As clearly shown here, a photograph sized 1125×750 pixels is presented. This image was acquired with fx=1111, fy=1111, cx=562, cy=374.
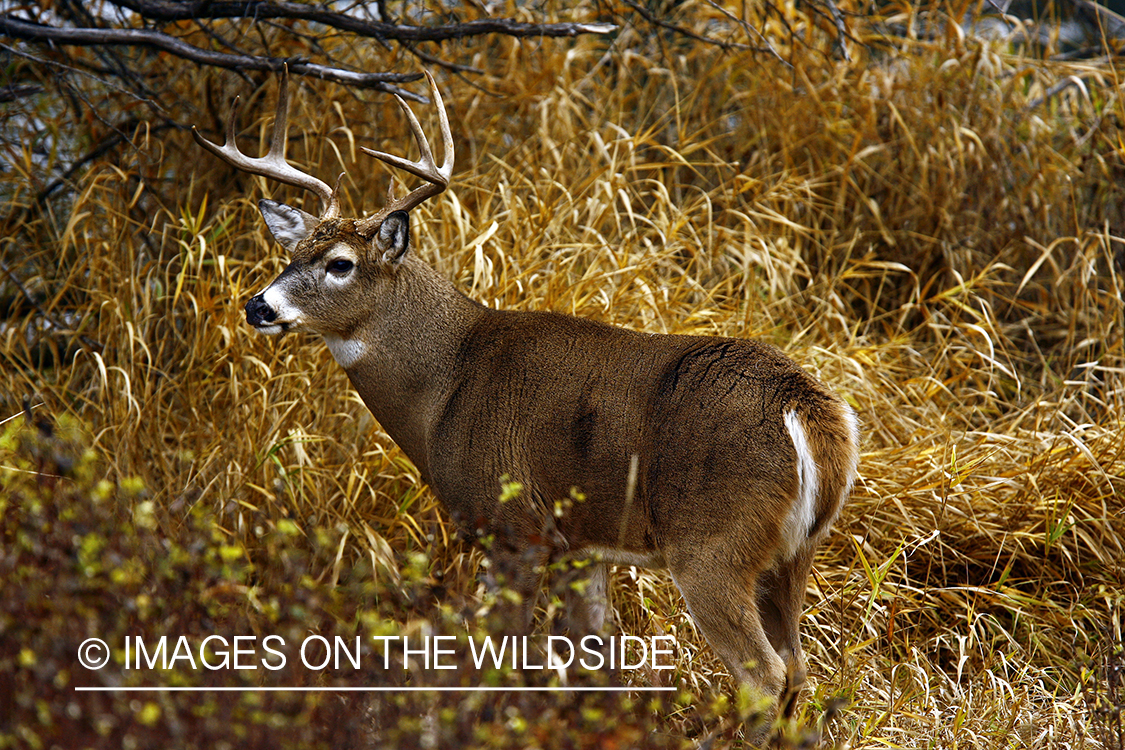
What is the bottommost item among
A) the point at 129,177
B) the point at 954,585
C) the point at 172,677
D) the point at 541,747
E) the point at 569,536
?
the point at 954,585

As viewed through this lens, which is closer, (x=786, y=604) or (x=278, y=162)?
(x=786, y=604)

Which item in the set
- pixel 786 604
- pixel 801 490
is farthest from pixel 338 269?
pixel 786 604

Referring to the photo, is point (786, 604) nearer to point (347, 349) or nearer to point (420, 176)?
point (347, 349)

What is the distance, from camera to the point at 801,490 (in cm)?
322

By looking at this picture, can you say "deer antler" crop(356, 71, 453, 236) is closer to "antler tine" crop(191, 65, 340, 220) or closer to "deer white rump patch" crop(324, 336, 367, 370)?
"antler tine" crop(191, 65, 340, 220)

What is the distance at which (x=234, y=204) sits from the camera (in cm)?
562

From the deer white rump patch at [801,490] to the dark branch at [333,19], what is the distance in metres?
2.38

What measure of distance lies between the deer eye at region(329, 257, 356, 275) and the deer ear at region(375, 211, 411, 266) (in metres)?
0.12

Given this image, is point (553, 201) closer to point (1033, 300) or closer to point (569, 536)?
point (569, 536)

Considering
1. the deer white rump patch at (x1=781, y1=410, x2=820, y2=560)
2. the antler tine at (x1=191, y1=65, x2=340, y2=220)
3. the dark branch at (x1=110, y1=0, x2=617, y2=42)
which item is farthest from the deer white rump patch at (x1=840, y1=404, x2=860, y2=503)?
the dark branch at (x1=110, y1=0, x2=617, y2=42)

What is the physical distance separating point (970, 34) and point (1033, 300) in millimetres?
1669

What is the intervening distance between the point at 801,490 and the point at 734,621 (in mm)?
427

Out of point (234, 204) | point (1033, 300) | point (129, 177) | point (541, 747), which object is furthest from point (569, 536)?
point (1033, 300)

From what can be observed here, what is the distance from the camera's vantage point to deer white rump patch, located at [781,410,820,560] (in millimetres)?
3207
